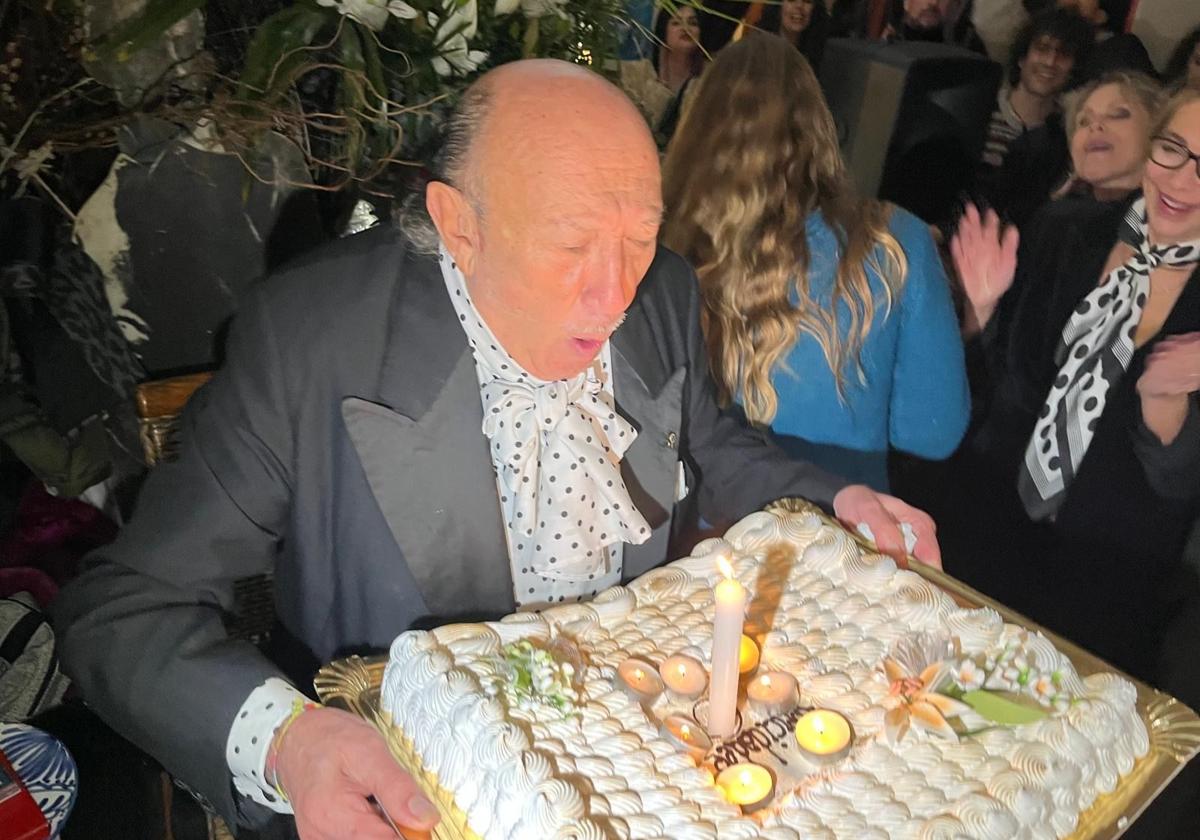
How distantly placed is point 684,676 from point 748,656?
0.11 meters

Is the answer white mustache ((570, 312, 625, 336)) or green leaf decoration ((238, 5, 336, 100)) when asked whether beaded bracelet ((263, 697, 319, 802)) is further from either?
green leaf decoration ((238, 5, 336, 100))

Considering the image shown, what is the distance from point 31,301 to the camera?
68.6 inches

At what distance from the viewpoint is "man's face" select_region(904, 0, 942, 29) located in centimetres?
239

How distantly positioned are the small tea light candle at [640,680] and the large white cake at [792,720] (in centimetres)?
1

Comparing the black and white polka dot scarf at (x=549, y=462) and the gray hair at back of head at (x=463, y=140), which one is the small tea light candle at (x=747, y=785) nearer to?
the black and white polka dot scarf at (x=549, y=462)

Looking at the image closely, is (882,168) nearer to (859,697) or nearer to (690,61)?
(690,61)

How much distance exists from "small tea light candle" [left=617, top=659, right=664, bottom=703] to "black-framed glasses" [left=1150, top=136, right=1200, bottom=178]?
1.50 metres

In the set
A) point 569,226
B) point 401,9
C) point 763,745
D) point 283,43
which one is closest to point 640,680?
point 763,745

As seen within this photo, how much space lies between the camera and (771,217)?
200 centimetres

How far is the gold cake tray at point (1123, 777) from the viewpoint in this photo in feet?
3.53

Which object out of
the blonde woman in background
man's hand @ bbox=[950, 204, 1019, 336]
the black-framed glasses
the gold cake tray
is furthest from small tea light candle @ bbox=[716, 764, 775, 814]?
man's hand @ bbox=[950, 204, 1019, 336]

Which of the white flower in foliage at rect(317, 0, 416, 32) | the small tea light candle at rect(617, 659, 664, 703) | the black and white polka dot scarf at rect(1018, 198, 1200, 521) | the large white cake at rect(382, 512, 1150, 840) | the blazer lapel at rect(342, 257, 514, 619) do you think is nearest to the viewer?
the large white cake at rect(382, 512, 1150, 840)

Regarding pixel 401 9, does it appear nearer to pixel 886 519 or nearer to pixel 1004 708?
pixel 886 519

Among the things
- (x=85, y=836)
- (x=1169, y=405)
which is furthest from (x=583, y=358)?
(x=1169, y=405)
